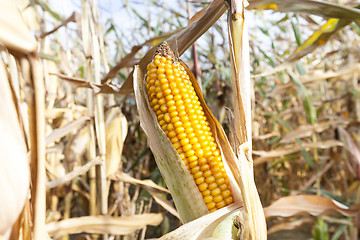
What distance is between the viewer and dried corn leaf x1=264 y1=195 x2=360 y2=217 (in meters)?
1.07

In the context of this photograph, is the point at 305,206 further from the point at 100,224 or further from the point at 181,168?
the point at 100,224

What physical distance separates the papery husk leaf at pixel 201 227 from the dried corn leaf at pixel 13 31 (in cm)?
48

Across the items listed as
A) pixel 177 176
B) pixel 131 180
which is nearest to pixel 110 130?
pixel 131 180

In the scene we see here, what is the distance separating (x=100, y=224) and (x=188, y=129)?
68 centimetres

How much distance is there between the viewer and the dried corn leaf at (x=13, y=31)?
1.42 feet

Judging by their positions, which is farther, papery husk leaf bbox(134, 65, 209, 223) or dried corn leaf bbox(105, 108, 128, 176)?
dried corn leaf bbox(105, 108, 128, 176)

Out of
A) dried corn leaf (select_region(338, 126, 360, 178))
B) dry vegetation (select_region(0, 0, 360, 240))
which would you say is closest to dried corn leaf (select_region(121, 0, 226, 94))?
dry vegetation (select_region(0, 0, 360, 240))

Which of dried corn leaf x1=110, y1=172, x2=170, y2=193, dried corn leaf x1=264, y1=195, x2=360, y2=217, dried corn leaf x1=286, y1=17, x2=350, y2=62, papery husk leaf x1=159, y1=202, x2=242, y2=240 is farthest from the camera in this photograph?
dried corn leaf x1=110, y1=172, x2=170, y2=193

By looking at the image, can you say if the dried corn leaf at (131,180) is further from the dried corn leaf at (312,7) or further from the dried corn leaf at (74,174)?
the dried corn leaf at (312,7)

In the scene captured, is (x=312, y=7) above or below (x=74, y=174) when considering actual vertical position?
above

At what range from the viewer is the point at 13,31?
45 cm

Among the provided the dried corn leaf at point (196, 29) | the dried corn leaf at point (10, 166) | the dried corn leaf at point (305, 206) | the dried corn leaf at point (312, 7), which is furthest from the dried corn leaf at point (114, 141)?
the dried corn leaf at point (10, 166)

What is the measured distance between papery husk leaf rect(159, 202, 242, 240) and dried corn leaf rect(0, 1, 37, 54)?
1.58 feet

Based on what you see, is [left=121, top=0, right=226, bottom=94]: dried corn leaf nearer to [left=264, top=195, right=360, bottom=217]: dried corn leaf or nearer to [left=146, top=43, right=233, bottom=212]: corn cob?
[left=146, top=43, right=233, bottom=212]: corn cob
